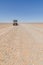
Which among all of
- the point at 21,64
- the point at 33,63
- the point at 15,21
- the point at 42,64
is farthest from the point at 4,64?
the point at 15,21

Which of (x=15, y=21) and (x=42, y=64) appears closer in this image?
(x=42, y=64)

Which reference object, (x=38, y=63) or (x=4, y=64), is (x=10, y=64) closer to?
(x=4, y=64)

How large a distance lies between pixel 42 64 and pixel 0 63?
1.85 metres

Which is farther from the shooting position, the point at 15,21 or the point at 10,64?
the point at 15,21

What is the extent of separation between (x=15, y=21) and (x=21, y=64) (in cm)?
6223

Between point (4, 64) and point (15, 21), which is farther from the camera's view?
point (15, 21)

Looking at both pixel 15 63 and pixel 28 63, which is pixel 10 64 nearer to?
pixel 15 63

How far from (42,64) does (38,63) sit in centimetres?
20

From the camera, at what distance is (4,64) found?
6.04 meters

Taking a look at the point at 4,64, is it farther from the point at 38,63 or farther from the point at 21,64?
the point at 38,63

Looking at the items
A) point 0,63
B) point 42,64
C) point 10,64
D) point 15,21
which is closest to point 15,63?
point 10,64

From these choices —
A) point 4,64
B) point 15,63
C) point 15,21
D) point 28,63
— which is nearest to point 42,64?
point 28,63

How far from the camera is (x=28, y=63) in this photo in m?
6.19

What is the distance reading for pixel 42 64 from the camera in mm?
6094
